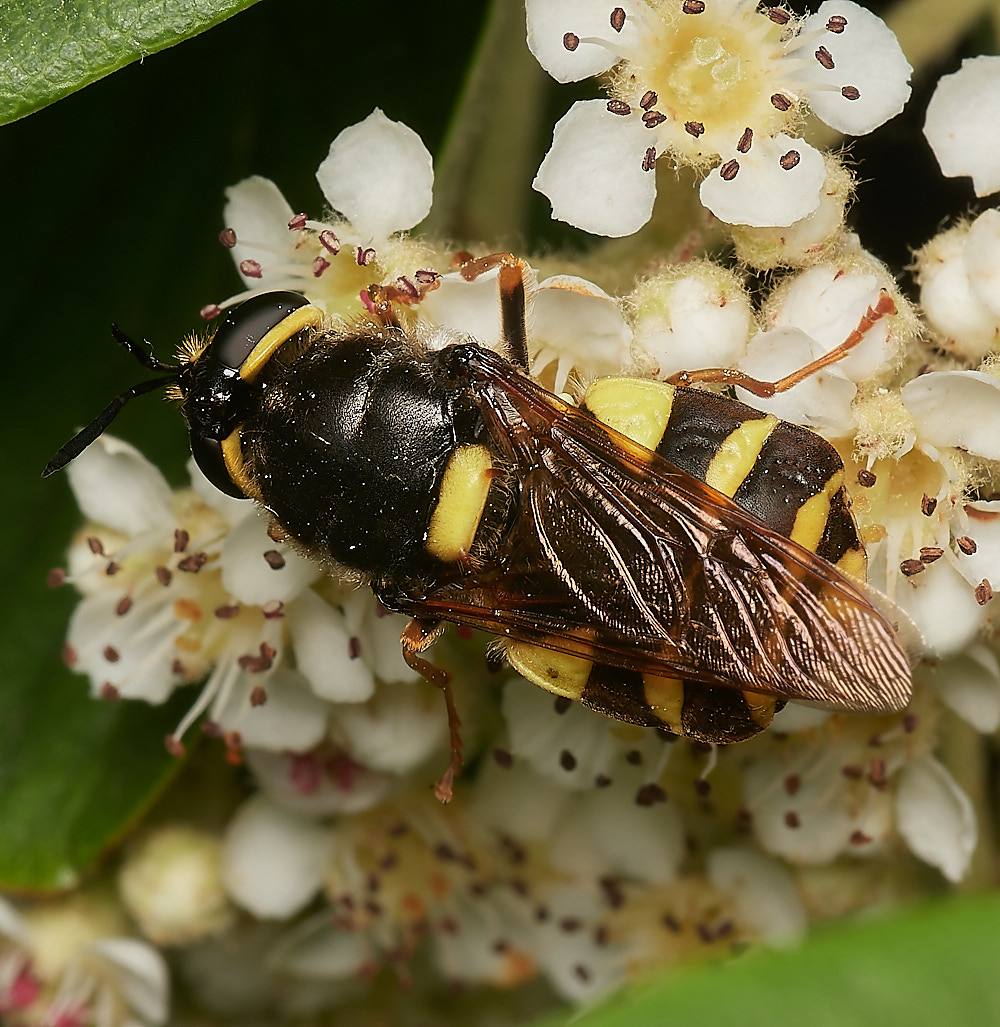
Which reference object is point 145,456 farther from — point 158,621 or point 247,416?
point 247,416

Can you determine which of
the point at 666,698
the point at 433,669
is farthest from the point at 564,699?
the point at 666,698

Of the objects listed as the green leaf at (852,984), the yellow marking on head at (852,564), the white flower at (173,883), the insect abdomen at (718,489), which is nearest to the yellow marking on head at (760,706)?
the insect abdomen at (718,489)

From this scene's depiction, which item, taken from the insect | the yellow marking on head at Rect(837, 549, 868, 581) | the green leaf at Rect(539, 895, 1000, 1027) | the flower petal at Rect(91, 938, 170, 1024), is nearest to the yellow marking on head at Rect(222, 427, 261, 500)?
the insect

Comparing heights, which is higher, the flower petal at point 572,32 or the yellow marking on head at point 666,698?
Result: the flower petal at point 572,32

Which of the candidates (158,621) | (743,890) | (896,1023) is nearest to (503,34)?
(158,621)

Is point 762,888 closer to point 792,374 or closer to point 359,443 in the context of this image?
point 792,374

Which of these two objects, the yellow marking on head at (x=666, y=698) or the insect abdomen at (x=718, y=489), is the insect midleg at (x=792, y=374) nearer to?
the insect abdomen at (x=718, y=489)
